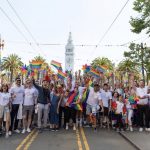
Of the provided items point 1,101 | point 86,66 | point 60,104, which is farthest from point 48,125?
point 86,66

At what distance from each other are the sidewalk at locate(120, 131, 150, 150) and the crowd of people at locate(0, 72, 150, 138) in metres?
1.08

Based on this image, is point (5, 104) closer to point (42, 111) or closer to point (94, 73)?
point (42, 111)

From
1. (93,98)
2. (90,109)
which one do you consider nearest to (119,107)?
(93,98)

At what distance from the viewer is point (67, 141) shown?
1094 cm

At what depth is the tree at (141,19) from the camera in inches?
1341

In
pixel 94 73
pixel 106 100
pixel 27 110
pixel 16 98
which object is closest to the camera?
pixel 16 98

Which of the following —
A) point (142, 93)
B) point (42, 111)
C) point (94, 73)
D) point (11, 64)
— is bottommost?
point (42, 111)

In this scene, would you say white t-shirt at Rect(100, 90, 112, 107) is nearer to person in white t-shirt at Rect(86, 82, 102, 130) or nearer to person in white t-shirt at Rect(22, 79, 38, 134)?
person in white t-shirt at Rect(86, 82, 102, 130)

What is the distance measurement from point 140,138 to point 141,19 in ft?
82.1

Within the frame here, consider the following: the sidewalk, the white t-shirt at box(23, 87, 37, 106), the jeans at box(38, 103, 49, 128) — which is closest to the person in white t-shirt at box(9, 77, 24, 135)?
the white t-shirt at box(23, 87, 37, 106)

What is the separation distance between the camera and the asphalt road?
388 inches

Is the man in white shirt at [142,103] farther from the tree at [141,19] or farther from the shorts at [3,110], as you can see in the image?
the tree at [141,19]

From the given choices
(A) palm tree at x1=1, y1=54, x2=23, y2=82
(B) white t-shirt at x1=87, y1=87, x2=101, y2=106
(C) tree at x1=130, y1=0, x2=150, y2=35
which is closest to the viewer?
(B) white t-shirt at x1=87, y1=87, x2=101, y2=106

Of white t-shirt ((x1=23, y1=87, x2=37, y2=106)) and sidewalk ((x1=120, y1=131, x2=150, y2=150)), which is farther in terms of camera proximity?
white t-shirt ((x1=23, y1=87, x2=37, y2=106))
